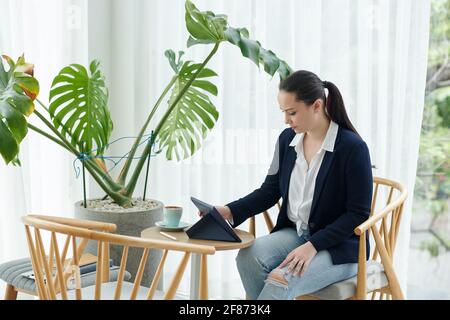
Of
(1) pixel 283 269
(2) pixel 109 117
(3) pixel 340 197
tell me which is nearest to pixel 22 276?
(2) pixel 109 117

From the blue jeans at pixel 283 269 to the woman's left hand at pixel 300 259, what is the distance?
2 cm

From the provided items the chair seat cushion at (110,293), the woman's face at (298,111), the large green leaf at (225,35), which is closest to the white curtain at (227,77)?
the large green leaf at (225,35)

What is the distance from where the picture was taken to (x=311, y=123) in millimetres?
2160

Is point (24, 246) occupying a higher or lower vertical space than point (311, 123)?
lower

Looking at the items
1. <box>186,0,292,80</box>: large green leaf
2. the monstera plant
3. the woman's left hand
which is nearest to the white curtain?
the monstera plant

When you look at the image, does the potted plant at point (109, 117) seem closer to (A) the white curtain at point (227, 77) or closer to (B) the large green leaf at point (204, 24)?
(B) the large green leaf at point (204, 24)

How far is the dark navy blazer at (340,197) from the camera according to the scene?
2.04m

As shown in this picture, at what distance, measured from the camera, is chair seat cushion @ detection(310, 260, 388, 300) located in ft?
6.58

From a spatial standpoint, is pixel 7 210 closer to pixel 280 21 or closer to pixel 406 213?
pixel 280 21

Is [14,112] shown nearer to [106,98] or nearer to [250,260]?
[106,98]

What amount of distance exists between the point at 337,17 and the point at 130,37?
4.09 feet

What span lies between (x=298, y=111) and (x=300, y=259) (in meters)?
0.53
